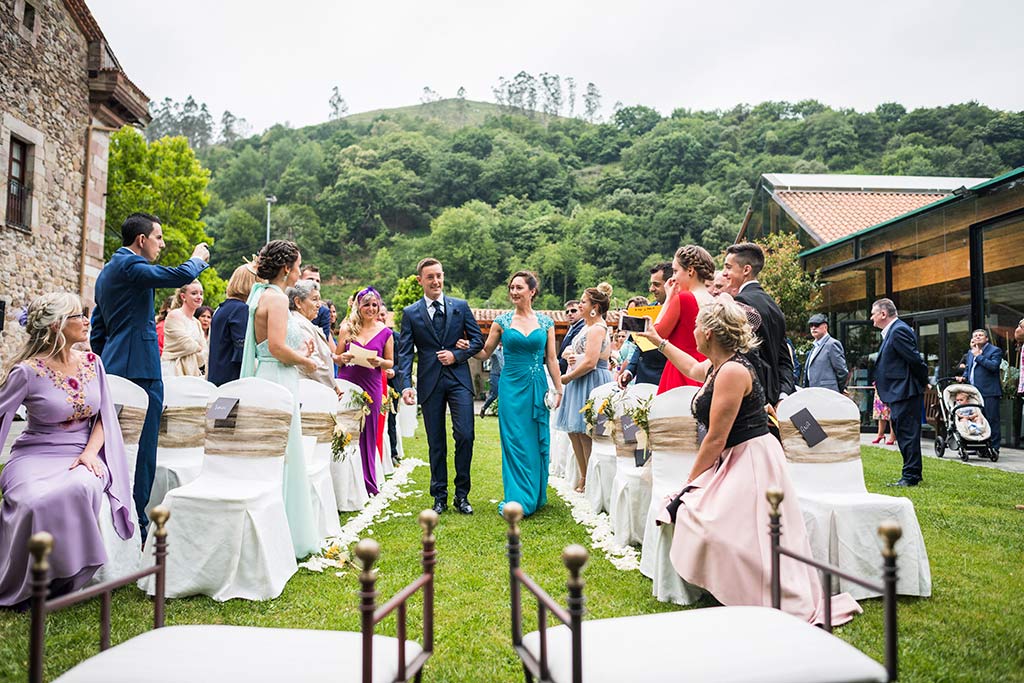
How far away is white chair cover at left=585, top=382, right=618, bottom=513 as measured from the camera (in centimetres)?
648

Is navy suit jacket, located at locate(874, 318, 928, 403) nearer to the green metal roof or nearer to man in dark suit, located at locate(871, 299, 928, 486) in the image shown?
man in dark suit, located at locate(871, 299, 928, 486)

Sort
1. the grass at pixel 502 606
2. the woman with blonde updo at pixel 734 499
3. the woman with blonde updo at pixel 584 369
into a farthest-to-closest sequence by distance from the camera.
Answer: the woman with blonde updo at pixel 584 369, the woman with blonde updo at pixel 734 499, the grass at pixel 502 606

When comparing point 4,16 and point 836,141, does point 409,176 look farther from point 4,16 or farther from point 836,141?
point 4,16

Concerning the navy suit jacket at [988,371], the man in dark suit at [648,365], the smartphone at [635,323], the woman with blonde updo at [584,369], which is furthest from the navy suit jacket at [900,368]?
the smartphone at [635,323]

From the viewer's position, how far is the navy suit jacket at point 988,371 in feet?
36.9

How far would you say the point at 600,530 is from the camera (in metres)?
5.75

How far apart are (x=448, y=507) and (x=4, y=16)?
46.8 ft

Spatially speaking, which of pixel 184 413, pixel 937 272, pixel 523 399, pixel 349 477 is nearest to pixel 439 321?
pixel 523 399

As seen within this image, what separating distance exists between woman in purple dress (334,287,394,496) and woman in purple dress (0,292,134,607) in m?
3.32

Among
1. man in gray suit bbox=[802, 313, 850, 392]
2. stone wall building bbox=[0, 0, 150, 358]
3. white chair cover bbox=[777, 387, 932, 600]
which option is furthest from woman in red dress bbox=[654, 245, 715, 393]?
stone wall building bbox=[0, 0, 150, 358]

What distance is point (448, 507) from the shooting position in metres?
6.76

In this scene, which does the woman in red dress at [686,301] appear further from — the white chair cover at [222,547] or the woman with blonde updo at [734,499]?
the white chair cover at [222,547]

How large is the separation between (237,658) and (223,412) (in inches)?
108

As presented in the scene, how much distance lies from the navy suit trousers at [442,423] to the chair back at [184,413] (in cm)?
192
